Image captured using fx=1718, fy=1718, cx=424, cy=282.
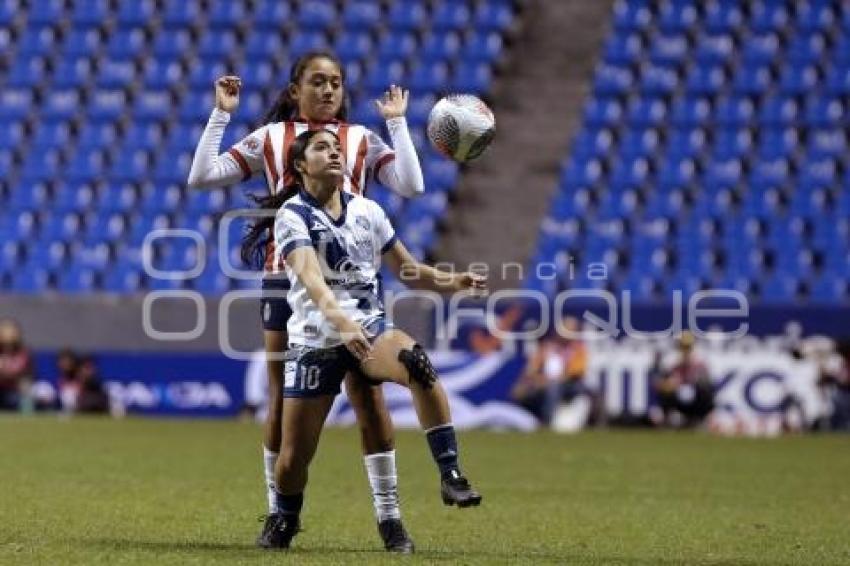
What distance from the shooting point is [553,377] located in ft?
64.2

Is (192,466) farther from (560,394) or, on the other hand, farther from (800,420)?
(800,420)

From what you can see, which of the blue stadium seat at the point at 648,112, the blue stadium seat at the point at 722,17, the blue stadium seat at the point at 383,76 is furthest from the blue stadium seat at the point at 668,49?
the blue stadium seat at the point at 383,76

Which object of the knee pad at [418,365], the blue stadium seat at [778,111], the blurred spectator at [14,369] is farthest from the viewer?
the blue stadium seat at [778,111]

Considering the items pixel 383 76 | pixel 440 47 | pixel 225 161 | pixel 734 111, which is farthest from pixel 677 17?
pixel 225 161

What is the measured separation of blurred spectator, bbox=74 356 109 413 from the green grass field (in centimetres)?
306

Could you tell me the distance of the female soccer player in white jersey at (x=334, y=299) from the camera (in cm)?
705

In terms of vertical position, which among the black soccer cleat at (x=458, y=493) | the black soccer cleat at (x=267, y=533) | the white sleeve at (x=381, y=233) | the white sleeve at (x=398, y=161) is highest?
the white sleeve at (x=398, y=161)

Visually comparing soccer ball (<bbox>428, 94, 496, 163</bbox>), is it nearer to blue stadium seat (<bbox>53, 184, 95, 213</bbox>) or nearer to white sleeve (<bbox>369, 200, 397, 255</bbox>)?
white sleeve (<bbox>369, 200, 397, 255</bbox>)

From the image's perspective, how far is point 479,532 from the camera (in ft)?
28.5

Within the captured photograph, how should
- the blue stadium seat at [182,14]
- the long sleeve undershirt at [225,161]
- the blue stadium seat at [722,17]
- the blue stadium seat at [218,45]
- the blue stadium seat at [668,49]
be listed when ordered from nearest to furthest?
the long sleeve undershirt at [225,161] → the blue stadium seat at [668,49] → the blue stadium seat at [722,17] → the blue stadium seat at [218,45] → the blue stadium seat at [182,14]

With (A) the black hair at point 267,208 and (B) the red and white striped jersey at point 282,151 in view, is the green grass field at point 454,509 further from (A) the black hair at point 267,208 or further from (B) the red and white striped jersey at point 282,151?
(B) the red and white striped jersey at point 282,151

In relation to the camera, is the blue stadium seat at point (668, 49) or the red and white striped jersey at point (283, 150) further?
the blue stadium seat at point (668, 49)

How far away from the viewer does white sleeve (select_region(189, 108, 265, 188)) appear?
7719mm

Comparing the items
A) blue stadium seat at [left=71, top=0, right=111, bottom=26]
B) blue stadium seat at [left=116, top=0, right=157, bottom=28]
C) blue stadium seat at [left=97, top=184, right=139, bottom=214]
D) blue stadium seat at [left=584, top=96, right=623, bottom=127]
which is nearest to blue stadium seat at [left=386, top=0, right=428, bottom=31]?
blue stadium seat at [left=584, top=96, right=623, bottom=127]
